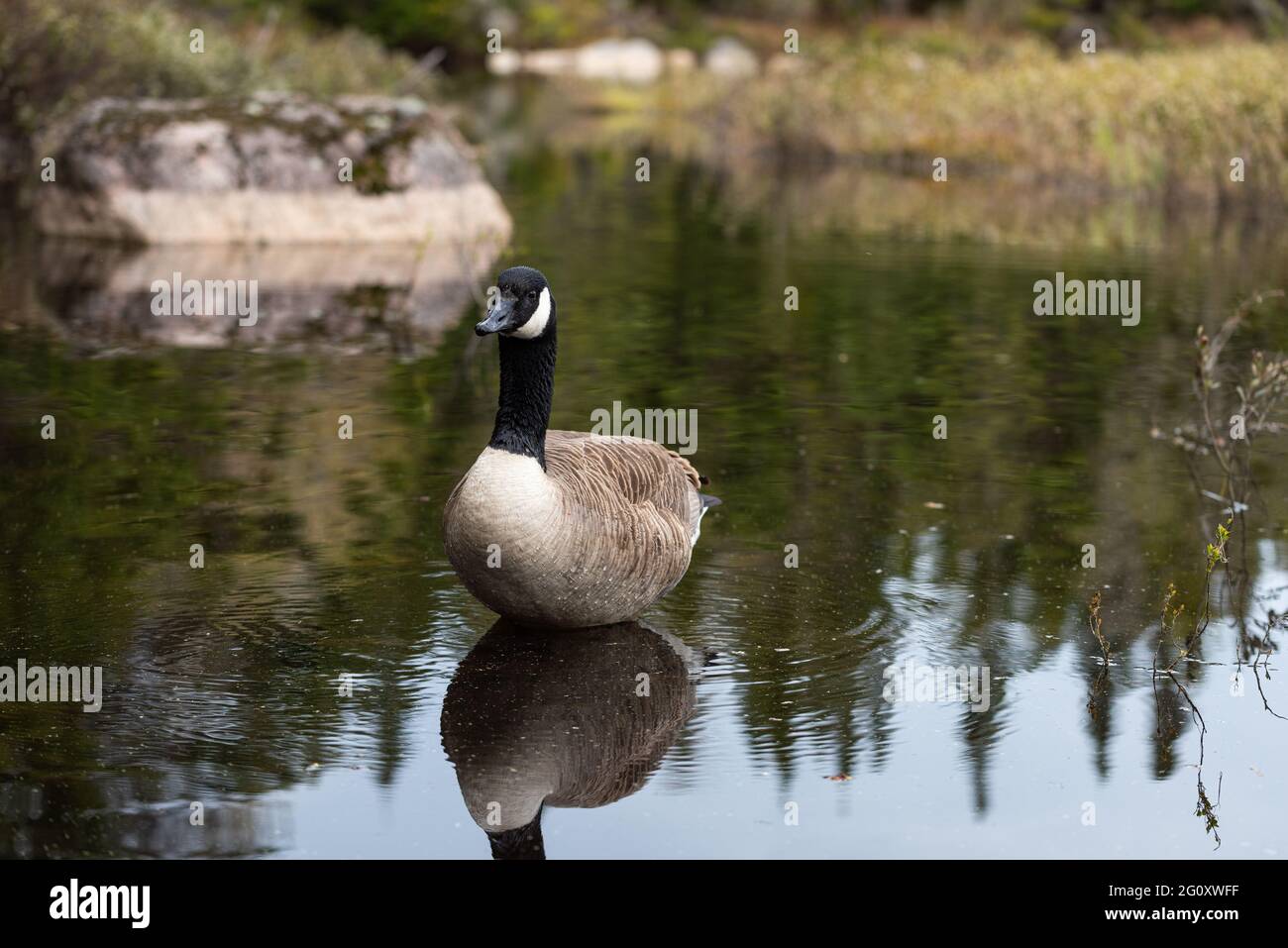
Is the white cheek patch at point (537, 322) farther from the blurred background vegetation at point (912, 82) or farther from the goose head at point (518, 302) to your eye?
the blurred background vegetation at point (912, 82)

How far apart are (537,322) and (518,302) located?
6.2 inches

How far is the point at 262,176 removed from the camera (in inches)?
868

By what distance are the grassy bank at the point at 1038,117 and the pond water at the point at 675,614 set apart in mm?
11408

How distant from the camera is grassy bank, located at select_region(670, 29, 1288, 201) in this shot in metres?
27.4

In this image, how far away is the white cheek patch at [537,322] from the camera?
7.54m

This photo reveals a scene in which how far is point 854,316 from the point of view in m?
18.2

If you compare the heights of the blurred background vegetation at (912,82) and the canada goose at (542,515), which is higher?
the blurred background vegetation at (912,82)

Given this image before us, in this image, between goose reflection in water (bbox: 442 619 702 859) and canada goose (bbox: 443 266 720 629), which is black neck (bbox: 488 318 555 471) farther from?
goose reflection in water (bbox: 442 619 702 859)

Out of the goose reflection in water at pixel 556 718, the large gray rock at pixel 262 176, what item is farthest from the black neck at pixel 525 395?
the large gray rock at pixel 262 176

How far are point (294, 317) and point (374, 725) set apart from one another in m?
11.1

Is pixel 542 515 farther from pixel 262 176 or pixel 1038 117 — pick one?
pixel 1038 117

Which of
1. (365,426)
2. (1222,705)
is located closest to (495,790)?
(1222,705)

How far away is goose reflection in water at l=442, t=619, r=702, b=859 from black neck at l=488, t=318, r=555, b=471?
2.88 ft
